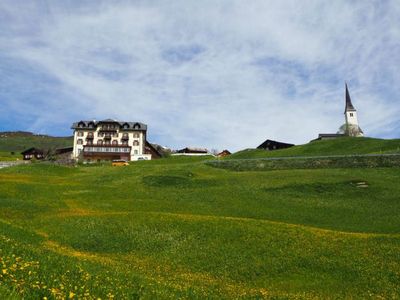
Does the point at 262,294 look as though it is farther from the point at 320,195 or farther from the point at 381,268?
the point at 320,195

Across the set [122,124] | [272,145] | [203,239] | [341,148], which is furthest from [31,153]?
[203,239]

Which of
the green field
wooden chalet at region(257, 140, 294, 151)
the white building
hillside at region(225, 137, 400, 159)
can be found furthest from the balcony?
the green field

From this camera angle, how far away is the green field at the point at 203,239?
56.1ft

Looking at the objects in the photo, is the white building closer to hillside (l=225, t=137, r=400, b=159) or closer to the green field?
hillside (l=225, t=137, r=400, b=159)

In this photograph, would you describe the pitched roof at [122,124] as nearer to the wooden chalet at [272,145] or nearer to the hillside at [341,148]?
the hillside at [341,148]

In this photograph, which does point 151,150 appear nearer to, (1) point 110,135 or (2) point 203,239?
(1) point 110,135

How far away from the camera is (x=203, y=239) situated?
34062 millimetres

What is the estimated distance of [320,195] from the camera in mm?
58500

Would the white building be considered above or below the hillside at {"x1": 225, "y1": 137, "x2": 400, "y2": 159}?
above

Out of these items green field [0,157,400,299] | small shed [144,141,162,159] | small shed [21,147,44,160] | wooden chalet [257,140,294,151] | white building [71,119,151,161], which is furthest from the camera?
small shed [21,147,44,160]

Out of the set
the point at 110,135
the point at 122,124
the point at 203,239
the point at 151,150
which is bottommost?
the point at 203,239

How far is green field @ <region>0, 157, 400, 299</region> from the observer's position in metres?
17.1

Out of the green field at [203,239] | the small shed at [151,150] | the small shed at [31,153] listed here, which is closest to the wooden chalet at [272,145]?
the small shed at [151,150]

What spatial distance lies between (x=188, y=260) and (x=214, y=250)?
8.45 feet
